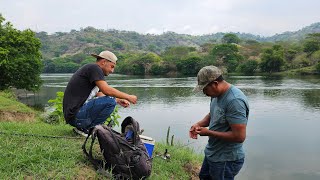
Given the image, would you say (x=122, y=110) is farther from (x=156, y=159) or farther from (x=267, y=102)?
(x=156, y=159)

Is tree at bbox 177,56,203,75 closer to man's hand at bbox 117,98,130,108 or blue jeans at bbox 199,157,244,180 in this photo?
man's hand at bbox 117,98,130,108

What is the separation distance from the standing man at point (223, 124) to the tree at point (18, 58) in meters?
22.8

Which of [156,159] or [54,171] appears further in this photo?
[156,159]

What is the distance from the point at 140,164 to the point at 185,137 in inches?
400

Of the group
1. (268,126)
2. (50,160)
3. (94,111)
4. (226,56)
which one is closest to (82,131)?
(94,111)

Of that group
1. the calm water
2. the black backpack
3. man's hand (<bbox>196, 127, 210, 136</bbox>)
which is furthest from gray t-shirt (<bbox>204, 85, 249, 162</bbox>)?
the calm water

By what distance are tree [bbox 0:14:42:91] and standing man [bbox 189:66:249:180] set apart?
2284 cm

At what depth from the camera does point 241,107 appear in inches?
124

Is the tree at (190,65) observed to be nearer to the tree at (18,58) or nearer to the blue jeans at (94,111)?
the tree at (18,58)

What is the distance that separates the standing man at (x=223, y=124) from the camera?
3154mm

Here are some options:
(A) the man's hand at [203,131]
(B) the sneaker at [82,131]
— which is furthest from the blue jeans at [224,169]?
(B) the sneaker at [82,131]

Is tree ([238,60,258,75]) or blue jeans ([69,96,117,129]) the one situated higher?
blue jeans ([69,96,117,129])

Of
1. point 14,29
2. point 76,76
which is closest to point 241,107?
point 76,76

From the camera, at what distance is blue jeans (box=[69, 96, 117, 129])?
4.52 m
